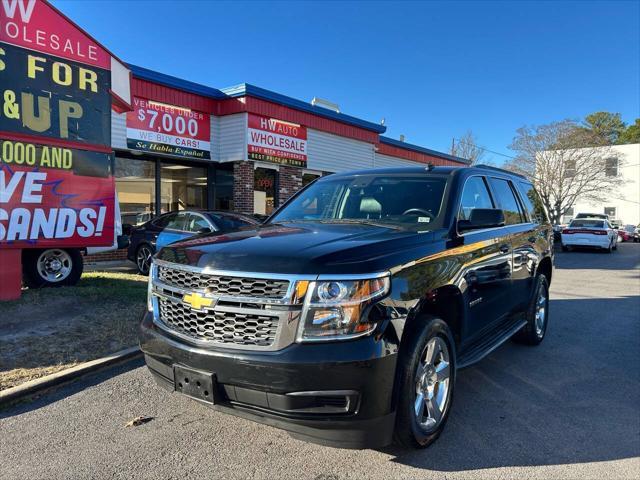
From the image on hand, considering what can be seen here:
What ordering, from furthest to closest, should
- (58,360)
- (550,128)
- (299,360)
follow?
1. (550,128)
2. (58,360)
3. (299,360)

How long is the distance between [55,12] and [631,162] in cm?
4356

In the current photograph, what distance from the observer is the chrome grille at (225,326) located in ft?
8.36

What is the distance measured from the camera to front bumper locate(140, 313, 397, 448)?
2420 millimetres

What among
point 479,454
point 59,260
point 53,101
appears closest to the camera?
point 479,454

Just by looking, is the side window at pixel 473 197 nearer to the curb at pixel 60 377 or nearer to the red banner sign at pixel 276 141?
the curb at pixel 60 377

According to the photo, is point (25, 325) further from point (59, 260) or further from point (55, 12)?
point (55, 12)

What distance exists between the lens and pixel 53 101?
23.6 feet

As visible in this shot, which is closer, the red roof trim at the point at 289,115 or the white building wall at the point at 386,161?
the red roof trim at the point at 289,115

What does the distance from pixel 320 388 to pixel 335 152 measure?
1557 centimetres

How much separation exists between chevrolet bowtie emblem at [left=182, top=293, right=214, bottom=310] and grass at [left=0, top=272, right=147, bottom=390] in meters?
2.24

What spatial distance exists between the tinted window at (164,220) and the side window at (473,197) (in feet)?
25.5

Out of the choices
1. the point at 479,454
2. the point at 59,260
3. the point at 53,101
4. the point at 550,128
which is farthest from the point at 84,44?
the point at 550,128

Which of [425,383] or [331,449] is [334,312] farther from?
[331,449]

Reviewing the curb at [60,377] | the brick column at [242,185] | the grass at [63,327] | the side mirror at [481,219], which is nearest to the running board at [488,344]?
the side mirror at [481,219]
